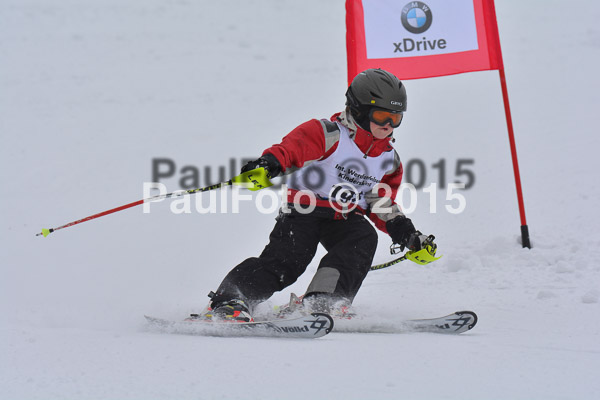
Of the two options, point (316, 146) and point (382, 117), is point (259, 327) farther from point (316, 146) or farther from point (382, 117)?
point (382, 117)

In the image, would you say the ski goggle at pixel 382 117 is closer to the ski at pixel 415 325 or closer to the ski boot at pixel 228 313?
the ski at pixel 415 325

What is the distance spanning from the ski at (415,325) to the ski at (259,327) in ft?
1.55

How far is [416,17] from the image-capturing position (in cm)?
643

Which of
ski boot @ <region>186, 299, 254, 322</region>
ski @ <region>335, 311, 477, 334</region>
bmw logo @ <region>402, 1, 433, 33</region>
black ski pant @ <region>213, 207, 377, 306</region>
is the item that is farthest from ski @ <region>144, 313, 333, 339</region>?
bmw logo @ <region>402, 1, 433, 33</region>

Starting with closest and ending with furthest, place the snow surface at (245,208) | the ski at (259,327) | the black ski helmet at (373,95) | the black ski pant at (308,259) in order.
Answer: the snow surface at (245,208) → the ski at (259,327) → the black ski pant at (308,259) → the black ski helmet at (373,95)

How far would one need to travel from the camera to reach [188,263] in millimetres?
6109

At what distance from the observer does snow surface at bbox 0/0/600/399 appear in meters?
2.66

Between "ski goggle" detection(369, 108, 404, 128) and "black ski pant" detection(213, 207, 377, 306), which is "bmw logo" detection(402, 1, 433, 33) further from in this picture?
"black ski pant" detection(213, 207, 377, 306)

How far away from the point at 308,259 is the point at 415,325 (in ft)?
2.86

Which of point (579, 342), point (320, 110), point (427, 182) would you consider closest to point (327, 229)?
point (579, 342)

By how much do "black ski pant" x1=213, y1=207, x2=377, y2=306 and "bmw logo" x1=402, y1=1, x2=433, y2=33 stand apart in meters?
2.75

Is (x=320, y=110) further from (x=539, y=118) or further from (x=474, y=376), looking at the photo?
(x=474, y=376)

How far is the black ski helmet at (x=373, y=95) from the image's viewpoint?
13.4ft

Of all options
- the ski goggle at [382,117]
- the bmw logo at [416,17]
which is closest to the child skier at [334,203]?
the ski goggle at [382,117]
